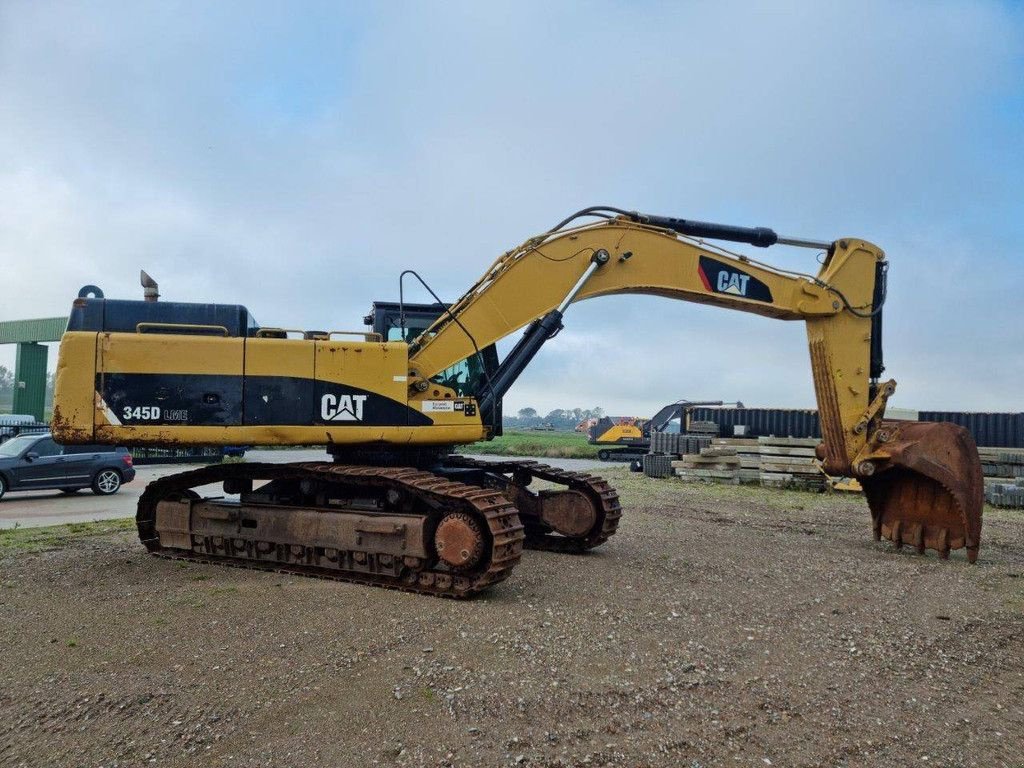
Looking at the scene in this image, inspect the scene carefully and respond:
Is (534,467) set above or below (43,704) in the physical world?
above

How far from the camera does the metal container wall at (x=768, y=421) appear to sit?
66.5 ft

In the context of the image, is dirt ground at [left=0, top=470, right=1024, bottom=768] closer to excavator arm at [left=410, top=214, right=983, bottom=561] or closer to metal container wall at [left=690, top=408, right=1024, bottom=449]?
excavator arm at [left=410, top=214, right=983, bottom=561]

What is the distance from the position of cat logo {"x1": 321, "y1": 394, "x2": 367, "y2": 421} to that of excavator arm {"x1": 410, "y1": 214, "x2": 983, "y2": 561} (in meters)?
0.67

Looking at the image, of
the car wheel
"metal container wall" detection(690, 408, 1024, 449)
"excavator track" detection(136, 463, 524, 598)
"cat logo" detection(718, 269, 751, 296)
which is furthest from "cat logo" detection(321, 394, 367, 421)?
the car wheel

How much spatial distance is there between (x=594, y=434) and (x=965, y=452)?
84.9ft

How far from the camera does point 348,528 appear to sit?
736 centimetres

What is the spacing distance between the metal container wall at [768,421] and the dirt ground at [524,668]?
12.2 m

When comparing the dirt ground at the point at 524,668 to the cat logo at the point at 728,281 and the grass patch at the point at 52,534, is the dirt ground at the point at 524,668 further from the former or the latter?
the cat logo at the point at 728,281

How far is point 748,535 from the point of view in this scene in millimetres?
10992

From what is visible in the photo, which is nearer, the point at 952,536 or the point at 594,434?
the point at 952,536

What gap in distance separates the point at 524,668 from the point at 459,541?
1933 millimetres

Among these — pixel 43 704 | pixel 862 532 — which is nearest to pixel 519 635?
pixel 43 704

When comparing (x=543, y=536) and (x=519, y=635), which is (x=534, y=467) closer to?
(x=543, y=536)

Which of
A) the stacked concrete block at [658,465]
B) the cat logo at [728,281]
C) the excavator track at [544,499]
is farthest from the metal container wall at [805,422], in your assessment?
the excavator track at [544,499]
